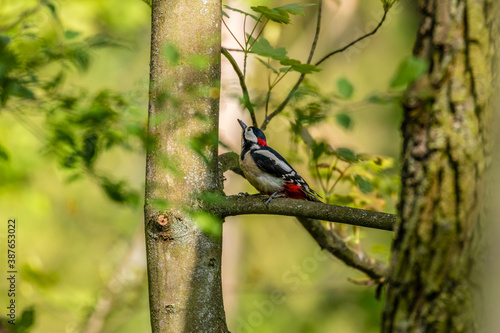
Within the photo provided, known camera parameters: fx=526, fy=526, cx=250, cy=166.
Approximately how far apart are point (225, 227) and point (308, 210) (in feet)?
18.2

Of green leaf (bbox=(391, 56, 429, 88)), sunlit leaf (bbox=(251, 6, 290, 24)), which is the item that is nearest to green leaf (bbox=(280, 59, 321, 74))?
sunlit leaf (bbox=(251, 6, 290, 24))

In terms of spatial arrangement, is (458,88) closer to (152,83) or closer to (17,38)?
(152,83)

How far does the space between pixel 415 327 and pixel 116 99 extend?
1.81 metres

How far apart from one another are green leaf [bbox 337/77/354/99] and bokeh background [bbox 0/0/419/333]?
3.98m

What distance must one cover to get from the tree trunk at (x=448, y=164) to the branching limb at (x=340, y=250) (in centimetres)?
143

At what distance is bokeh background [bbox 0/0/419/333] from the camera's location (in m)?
6.11

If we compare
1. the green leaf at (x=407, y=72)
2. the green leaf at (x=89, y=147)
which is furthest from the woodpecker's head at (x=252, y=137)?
the green leaf at (x=407, y=72)

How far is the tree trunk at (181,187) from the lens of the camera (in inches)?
92.0

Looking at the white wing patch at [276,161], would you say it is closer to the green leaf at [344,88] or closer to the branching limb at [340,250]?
the branching limb at [340,250]

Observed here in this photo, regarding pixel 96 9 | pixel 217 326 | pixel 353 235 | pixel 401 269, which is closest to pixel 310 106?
pixel 401 269

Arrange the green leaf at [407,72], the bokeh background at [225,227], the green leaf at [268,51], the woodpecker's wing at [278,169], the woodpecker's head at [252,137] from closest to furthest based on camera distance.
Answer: the green leaf at [407,72]
the green leaf at [268,51]
the woodpecker's wing at [278,169]
the woodpecker's head at [252,137]
the bokeh background at [225,227]

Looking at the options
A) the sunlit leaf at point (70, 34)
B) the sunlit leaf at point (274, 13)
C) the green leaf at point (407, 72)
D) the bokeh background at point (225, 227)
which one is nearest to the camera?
the green leaf at point (407, 72)

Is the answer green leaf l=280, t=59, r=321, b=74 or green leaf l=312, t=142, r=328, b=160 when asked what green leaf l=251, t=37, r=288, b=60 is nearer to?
green leaf l=280, t=59, r=321, b=74

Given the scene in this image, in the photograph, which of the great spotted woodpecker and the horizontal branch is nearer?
the horizontal branch
